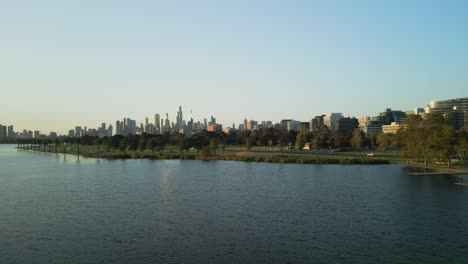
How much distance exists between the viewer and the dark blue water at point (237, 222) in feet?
124

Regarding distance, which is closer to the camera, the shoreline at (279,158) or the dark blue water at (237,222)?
the dark blue water at (237,222)

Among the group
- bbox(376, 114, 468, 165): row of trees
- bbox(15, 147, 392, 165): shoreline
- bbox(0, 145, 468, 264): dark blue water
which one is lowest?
bbox(0, 145, 468, 264): dark blue water

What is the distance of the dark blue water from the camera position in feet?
124

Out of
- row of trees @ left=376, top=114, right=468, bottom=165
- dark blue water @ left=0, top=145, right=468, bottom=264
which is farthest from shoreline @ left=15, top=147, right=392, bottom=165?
dark blue water @ left=0, top=145, right=468, bottom=264

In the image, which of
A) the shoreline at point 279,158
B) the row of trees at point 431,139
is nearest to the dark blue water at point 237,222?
the row of trees at point 431,139

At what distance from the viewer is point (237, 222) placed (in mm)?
49281

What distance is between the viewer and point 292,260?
1415 inches

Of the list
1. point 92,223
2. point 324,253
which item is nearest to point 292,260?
point 324,253

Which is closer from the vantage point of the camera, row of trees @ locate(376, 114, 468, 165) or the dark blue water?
the dark blue water

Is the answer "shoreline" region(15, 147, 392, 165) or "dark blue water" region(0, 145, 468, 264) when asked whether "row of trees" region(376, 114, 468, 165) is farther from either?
"dark blue water" region(0, 145, 468, 264)

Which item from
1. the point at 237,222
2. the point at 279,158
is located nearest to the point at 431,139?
the point at 279,158

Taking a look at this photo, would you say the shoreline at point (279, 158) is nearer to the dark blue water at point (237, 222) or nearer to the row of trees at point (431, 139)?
the row of trees at point (431, 139)

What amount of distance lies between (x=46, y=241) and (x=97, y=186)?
132 ft

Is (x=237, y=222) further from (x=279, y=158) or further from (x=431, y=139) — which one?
(x=279, y=158)
